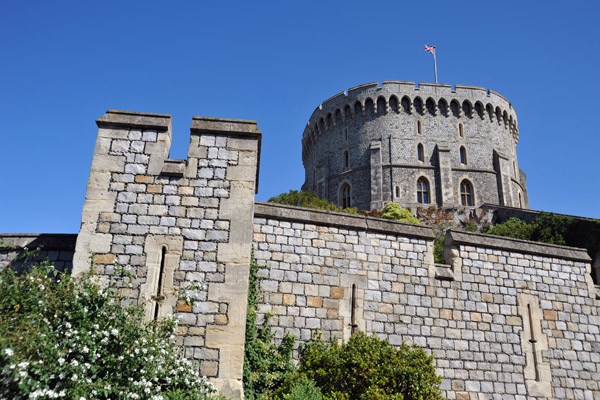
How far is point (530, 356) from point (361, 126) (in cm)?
3636

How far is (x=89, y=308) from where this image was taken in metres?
6.19

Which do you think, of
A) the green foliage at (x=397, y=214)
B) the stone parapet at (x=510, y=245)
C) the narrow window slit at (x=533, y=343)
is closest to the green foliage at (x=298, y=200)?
the green foliage at (x=397, y=214)

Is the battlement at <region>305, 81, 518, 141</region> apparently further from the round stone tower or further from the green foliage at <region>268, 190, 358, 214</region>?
the green foliage at <region>268, 190, 358, 214</region>

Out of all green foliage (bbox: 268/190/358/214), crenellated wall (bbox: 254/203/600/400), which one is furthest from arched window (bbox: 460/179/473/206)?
crenellated wall (bbox: 254/203/600/400)

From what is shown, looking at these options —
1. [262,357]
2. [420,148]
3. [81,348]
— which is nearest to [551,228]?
[420,148]

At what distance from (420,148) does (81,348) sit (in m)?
41.6

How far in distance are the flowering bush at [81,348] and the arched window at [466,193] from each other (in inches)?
1567

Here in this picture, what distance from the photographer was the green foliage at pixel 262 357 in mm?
8305

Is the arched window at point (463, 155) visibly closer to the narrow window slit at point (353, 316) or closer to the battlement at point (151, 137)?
the narrow window slit at point (353, 316)

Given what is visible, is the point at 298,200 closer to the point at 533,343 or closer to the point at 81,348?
the point at 533,343

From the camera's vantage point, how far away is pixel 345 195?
4544cm

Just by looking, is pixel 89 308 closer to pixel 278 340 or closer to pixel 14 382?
pixel 14 382

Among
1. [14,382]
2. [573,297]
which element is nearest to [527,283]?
[573,297]

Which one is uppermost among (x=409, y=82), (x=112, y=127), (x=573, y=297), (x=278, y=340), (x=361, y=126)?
(x=409, y=82)
